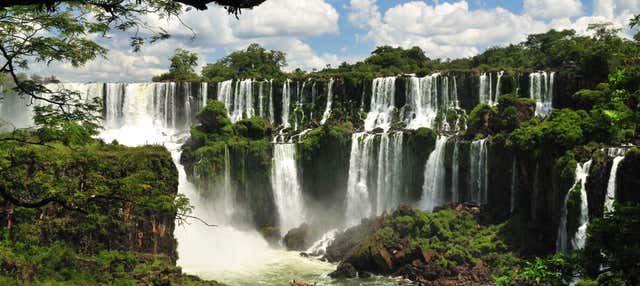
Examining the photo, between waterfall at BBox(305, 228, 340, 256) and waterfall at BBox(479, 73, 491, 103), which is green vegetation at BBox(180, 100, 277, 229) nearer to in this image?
waterfall at BBox(305, 228, 340, 256)

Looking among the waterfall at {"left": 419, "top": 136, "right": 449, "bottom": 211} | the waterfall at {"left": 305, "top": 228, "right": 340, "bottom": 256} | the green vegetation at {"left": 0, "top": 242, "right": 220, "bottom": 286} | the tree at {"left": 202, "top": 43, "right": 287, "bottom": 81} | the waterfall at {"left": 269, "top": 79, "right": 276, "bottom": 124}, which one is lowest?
the waterfall at {"left": 305, "top": 228, "right": 340, "bottom": 256}

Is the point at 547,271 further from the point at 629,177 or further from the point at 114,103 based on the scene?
the point at 114,103

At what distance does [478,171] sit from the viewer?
104 feet

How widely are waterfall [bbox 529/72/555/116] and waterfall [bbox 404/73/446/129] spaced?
5.79m

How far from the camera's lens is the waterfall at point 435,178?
33.4 metres

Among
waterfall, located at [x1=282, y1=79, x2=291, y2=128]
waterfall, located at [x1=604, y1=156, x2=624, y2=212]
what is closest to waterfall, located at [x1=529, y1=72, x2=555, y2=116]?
waterfall, located at [x1=604, y1=156, x2=624, y2=212]

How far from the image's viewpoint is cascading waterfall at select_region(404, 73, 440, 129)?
3888 cm

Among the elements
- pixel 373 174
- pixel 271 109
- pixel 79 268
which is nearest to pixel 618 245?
pixel 79 268

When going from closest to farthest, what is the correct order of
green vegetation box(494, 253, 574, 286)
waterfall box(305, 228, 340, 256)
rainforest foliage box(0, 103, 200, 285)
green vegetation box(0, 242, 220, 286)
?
green vegetation box(494, 253, 574, 286)
rainforest foliage box(0, 103, 200, 285)
green vegetation box(0, 242, 220, 286)
waterfall box(305, 228, 340, 256)

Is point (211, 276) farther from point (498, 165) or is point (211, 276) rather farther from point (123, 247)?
point (498, 165)

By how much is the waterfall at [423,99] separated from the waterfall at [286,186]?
7.66 metres

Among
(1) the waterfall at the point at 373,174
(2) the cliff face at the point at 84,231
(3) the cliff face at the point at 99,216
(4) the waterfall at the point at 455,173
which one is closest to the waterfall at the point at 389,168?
(1) the waterfall at the point at 373,174

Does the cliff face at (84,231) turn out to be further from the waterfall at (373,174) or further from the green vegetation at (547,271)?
the waterfall at (373,174)

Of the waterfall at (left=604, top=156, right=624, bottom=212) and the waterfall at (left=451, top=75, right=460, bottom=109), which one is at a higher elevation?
the waterfall at (left=451, top=75, right=460, bottom=109)
